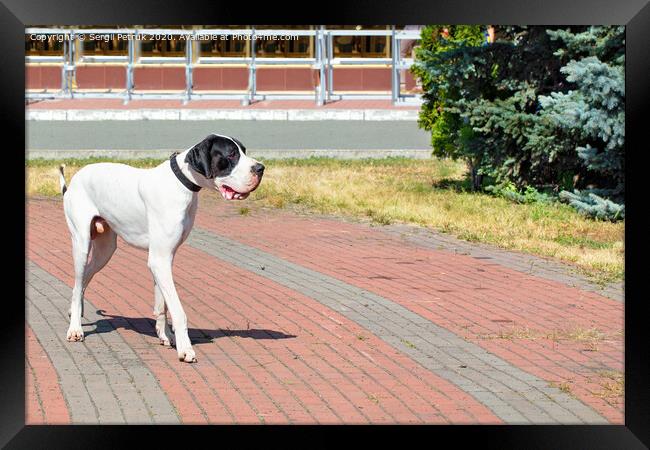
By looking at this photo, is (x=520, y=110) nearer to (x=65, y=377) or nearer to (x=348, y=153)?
(x=348, y=153)

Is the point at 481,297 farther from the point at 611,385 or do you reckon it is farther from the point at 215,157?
the point at 215,157

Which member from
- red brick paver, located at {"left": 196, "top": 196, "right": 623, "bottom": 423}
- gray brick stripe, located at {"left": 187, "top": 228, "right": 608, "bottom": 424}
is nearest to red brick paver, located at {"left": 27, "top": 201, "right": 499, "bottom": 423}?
gray brick stripe, located at {"left": 187, "top": 228, "right": 608, "bottom": 424}

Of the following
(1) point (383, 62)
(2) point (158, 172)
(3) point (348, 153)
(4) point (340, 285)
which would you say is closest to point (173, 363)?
(2) point (158, 172)

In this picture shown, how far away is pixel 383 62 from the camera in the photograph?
3189 cm

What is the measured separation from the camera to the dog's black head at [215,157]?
649 centimetres

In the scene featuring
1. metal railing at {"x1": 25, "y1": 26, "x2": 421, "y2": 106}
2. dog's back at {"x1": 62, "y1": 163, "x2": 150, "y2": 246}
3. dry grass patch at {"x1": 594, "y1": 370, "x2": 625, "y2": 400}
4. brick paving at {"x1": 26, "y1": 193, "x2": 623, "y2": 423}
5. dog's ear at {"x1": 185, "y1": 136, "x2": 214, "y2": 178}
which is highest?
metal railing at {"x1": 25, "y1": 26, "x2": 421, "y2": 106}

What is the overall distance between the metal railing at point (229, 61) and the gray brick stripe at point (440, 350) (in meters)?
19.6

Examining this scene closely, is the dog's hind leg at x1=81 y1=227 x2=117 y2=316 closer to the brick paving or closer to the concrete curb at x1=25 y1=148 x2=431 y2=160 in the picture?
the brick paving

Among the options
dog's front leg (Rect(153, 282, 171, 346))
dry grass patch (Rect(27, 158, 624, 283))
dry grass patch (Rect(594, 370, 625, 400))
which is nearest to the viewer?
dry grass patch (Rect(594, 370, 625, 400))

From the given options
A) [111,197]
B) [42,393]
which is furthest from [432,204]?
[42,393]

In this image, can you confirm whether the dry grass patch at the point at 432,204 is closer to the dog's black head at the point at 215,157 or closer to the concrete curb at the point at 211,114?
the dog's black head at the point at 215,157

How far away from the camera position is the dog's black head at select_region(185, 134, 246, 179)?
6488 mm

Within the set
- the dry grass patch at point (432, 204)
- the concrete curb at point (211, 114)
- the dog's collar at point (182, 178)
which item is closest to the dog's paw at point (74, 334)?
the dog's collar at point (182, 178)

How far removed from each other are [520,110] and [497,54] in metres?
0.75
